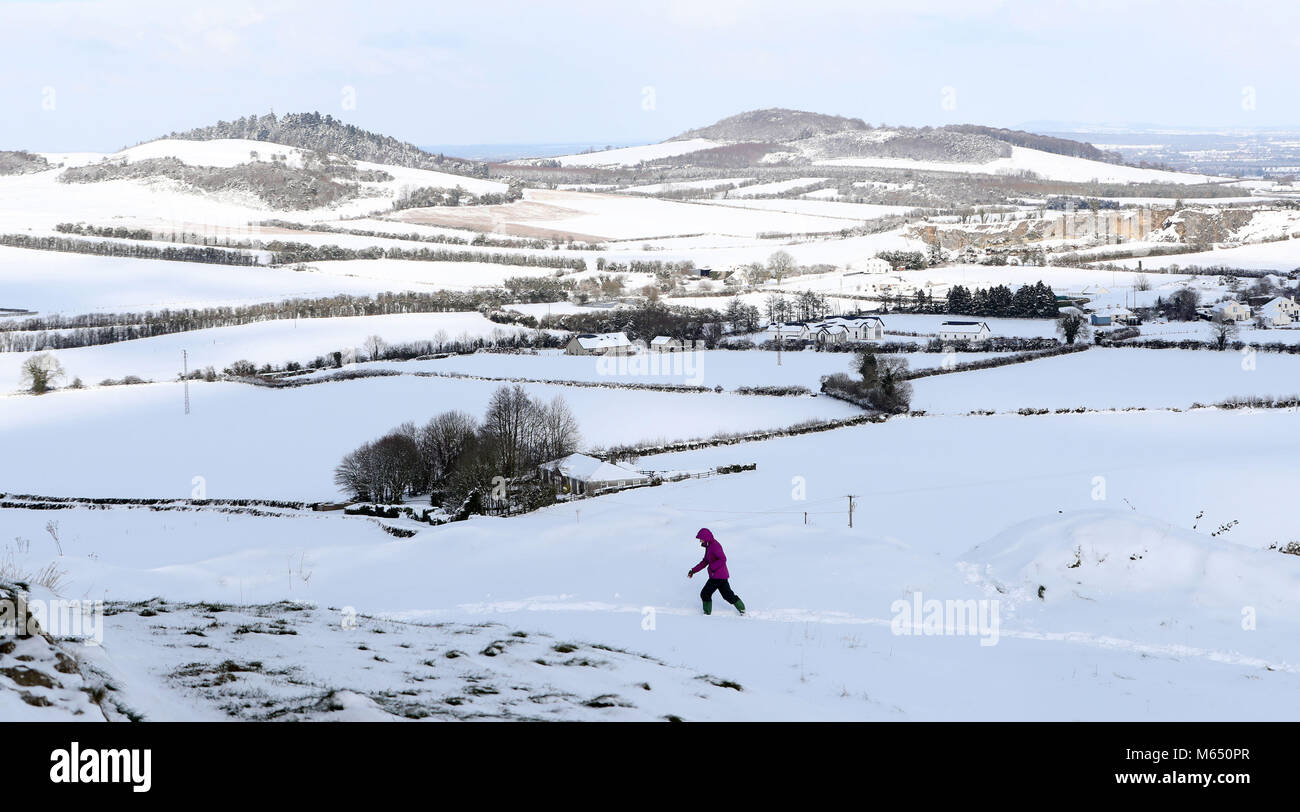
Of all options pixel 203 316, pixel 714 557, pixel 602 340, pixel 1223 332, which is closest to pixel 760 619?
pixel 714 557

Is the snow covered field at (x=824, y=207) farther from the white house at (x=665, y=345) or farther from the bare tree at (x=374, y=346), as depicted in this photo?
the bare tree at (x=374, y=346)

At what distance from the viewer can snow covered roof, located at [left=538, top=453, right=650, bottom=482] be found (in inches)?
1049

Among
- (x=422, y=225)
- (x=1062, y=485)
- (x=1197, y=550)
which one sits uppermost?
(x=422, y=225)

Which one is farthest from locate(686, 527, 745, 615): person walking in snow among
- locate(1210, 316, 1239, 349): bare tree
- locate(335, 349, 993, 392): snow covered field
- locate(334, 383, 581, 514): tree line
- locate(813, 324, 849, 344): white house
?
locate(1210, 316, 1239, 349): bare tree

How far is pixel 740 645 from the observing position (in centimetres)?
963

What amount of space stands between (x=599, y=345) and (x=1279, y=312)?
38.6 meters

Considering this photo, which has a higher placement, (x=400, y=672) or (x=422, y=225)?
(x=422, y=225)

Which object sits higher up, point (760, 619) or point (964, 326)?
point (964, 326)

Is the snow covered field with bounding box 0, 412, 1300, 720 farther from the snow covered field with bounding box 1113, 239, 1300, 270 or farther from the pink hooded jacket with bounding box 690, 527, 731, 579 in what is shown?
the snow covered field with bounding box 1113, 239, 1300, 270

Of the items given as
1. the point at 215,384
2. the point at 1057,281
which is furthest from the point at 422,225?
the point at 215,384

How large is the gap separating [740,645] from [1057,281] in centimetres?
7639

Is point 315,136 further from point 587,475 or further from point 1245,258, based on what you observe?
point 587,475

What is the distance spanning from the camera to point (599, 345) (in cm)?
5675
